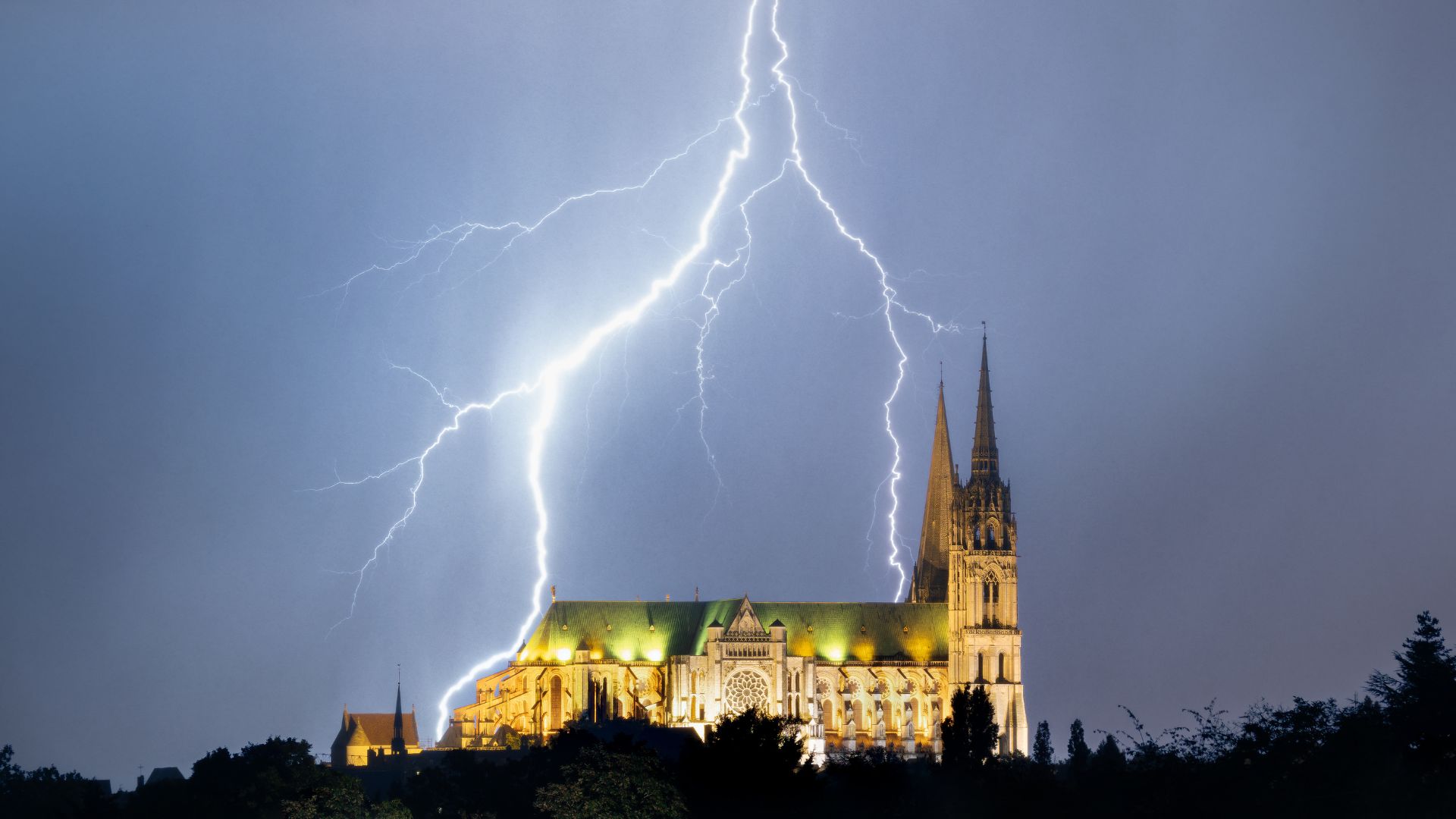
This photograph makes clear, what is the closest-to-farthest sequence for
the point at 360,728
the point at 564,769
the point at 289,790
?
1. the point at 564,769
2. the point at 289,790
3. the point at 360,728

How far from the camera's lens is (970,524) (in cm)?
13725

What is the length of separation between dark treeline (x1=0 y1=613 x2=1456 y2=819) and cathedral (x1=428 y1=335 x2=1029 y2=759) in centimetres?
1947

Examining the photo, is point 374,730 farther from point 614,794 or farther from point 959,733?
point 614,794

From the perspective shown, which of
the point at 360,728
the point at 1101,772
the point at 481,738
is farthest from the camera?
the point at 360,728

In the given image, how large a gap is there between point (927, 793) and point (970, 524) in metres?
53.7

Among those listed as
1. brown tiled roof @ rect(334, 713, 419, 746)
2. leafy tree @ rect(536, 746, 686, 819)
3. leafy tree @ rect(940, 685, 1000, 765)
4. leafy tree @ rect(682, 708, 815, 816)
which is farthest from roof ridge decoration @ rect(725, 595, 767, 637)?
leafy tree @ rect(536, 746, 686, 819)

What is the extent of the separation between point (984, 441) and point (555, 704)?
30.8 meters

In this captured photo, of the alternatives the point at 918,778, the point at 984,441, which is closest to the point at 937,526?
the point at 984,441

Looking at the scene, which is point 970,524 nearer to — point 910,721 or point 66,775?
point 910,721

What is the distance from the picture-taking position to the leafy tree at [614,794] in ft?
259

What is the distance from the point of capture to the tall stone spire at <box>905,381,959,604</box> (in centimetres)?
14600

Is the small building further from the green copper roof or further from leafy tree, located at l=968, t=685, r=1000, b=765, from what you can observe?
leafy tree, located at l=968, t=685, r=1000, b=765

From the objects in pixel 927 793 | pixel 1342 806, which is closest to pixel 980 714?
pixel 927 793

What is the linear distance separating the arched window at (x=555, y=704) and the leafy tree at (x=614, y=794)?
5159 centimetres
